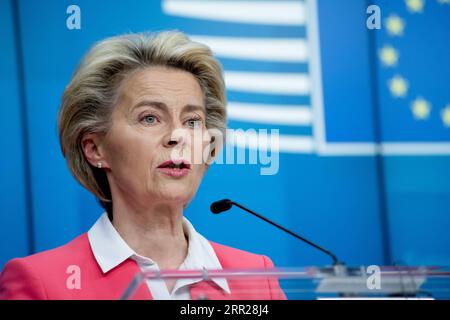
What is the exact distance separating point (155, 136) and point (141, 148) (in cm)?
7

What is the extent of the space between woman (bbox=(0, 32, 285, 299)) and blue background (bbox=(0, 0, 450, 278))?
0.55ft

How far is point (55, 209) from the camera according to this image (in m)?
2.73

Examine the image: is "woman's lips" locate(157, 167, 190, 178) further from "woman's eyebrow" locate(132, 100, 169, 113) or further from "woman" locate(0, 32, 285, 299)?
"woman's eyebrow" locate(132, 100, 169, 113)

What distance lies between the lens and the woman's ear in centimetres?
Result: 254

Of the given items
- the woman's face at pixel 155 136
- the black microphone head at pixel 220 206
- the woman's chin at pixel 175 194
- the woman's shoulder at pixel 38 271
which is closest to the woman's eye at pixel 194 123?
the woman's face at pixel 155 136

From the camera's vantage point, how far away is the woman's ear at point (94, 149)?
8.35 feet

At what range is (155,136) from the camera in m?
2.46

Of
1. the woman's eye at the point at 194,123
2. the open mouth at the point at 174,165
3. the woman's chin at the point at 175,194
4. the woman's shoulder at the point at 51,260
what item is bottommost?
the woman's shoulder at the point at 51,260

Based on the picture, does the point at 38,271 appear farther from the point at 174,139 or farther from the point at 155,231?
the point at 174,139

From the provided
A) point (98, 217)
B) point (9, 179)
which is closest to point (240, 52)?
point (98, 217)

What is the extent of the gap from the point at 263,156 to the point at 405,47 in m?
0.75

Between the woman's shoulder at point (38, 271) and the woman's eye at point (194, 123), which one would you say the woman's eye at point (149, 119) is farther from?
the woman's shoulder at point (38, 271)

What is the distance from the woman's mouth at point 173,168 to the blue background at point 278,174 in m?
0.27

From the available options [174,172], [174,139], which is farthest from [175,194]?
[174,139]
